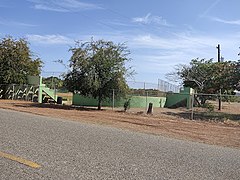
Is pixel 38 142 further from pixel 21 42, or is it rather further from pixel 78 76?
pixel 21 42

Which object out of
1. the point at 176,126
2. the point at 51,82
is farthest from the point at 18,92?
the point at 176,126

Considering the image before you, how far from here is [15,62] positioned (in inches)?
1481

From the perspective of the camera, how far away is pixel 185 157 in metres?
8.12

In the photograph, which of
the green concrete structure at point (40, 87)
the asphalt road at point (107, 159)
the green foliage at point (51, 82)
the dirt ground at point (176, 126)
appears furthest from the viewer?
the green foliage at point (51, 82)

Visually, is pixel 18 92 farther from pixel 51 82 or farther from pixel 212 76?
pixel 212 76

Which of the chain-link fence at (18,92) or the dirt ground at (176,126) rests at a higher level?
the chain-link fence at (18,92)

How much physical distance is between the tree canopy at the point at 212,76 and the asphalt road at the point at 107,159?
1847cm

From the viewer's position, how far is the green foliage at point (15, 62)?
3722cm

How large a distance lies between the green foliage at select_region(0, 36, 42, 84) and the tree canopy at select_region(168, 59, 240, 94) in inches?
844

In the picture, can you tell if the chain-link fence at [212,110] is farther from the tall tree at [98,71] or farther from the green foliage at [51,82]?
the green foliage at [51,82]

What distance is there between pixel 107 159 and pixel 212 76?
35570 mm

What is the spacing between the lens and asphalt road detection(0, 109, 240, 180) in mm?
6023

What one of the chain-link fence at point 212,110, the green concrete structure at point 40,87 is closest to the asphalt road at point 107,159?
the chain-link fence at point 212,110

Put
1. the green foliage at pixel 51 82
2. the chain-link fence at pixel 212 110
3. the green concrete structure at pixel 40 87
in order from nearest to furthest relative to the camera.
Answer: the chain-link fence at pixel 212 110, the green concrete structure at pixel 40 87, the green foliage at pixel 51 82
